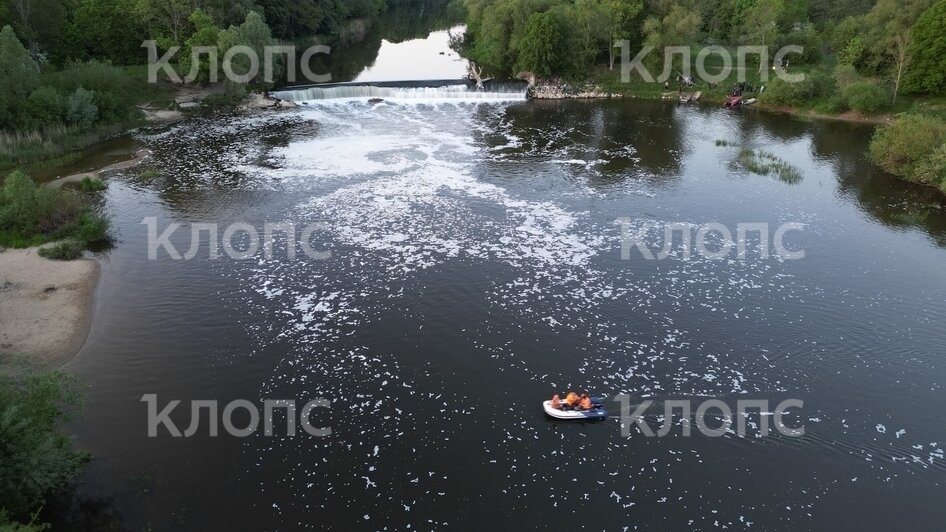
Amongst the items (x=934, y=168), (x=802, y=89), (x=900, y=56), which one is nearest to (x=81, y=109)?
(x=934, y=168)

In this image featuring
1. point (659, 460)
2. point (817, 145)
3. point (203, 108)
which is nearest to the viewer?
point (659, 460)

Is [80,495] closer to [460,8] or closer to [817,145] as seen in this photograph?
[817,145]

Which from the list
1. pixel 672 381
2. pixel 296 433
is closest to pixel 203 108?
pixel 296 433

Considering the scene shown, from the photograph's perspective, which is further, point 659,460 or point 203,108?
point 203,108

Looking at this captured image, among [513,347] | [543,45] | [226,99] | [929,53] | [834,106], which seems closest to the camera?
[513,347]

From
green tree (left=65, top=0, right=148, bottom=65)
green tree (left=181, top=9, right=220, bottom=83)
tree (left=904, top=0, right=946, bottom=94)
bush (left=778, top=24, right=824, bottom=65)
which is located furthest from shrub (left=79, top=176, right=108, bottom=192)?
bush (left=778, top=24, right=824, bottom=65)

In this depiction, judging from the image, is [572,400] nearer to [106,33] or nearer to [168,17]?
[168,17]

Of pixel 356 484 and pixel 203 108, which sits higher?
pixel 203 108

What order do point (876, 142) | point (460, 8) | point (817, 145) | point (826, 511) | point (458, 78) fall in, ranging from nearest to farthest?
point (826, 511), point (876, 142), point (817, 145), point (458, 78), point (460, 8)
